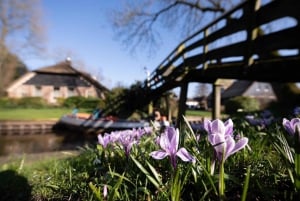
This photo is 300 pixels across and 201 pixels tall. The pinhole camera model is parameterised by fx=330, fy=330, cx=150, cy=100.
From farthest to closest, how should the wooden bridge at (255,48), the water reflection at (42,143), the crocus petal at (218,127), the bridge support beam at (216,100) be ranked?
the water reflection at (42,143) → the bridge support beam at (216,100) → the wooden bridge at (255,48) → the crocus petal at (218,127)

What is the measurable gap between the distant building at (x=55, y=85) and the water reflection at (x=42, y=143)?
2531 centimetres

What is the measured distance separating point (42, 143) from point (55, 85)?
97.3 feet

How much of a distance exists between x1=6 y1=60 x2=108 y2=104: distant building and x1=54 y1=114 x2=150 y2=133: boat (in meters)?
21.9

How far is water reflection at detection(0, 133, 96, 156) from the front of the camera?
14852 mm

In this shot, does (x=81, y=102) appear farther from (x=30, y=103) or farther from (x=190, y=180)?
(x=190, y=180)

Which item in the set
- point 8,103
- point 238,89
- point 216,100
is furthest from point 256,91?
point 216,100

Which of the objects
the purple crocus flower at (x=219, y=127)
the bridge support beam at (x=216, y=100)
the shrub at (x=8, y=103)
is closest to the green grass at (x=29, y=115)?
the shrub at (x=8, y=103)

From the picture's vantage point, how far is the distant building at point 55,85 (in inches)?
1742

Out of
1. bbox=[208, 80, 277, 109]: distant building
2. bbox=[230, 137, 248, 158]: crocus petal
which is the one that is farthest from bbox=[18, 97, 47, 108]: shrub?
bbox=[230, 137, 248, 158]: crocus petal

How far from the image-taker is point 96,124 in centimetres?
2064

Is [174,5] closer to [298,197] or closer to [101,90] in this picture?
[298,197]

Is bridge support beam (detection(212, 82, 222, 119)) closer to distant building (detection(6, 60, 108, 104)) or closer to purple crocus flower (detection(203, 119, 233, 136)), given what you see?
purple crocus flower (detection(203, 119, 233, 136))

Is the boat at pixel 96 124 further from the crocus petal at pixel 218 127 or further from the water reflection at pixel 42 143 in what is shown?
the crocus petal at pixel 218 127

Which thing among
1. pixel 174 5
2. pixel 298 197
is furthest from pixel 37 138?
pixel 298 197
